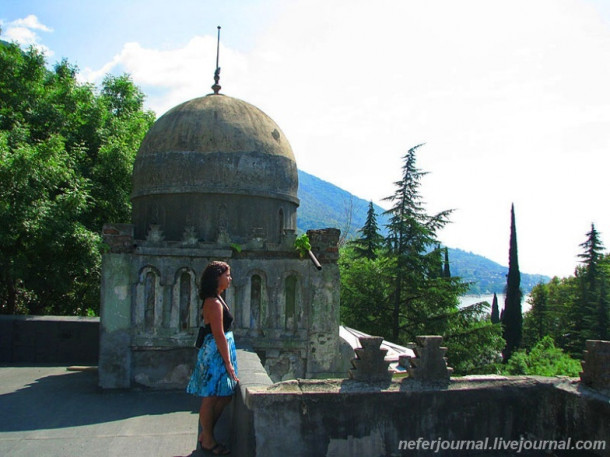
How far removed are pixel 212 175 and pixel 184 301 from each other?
2734 mm

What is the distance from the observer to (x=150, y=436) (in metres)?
7.53

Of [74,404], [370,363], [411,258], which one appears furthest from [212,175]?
[411,258]

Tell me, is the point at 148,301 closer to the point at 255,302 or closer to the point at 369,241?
the point at 255,302

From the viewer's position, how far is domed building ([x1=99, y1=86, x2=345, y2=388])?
1044cm

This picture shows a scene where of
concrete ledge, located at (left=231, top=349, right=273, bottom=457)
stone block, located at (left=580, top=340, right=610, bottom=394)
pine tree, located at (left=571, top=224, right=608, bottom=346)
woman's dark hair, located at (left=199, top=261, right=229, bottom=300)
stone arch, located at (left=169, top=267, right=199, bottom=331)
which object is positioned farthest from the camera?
pine tree, located at (left=571, top=224, right=608, bottom=346)

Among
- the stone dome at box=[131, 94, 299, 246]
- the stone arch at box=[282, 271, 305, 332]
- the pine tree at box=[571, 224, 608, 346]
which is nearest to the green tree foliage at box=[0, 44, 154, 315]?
the stone dome at box=[131, 94, 299, 246]

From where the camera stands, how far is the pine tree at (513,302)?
132 ft

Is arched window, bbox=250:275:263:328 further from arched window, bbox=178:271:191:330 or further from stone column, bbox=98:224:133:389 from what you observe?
stone column, bbox=98:224:133:389

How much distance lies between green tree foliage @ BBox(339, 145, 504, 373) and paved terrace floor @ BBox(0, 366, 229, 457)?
723 inches

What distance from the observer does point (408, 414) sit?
5.52m

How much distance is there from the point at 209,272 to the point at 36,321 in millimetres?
8986

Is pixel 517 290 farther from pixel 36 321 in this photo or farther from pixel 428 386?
pixel 428 386

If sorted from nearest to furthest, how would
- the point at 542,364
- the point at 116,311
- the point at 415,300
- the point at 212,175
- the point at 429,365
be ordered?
the point at 429,365 < the point at 116,311 < the point at 212,175 < the point at 542,364 < the point at 415,300

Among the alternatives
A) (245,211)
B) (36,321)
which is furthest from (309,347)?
(36,321)
